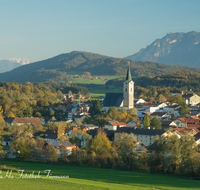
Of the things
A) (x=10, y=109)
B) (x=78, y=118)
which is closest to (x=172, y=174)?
(x=78, y=118)

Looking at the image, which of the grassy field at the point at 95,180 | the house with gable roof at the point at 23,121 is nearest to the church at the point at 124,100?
the house with gable roof at the point at 23,121

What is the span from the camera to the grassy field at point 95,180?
21.5 m

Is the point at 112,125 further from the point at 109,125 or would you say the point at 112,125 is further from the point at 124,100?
the point at 124,100

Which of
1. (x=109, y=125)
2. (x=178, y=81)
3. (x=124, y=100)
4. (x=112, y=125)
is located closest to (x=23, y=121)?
(x=109, y=125)

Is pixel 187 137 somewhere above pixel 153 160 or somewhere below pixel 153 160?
above

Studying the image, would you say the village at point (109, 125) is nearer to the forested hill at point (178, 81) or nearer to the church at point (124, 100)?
the church at point (124, 100)

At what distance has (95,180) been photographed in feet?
84.5

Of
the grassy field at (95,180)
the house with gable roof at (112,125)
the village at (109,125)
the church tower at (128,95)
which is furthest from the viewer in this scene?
the church tower at (128,95)

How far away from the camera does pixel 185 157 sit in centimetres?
3056

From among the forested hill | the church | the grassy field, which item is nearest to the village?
the church

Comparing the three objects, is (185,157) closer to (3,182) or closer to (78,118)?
(3,182)

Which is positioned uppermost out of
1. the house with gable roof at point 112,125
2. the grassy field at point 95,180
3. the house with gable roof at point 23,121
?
the grassy field at point 95,180

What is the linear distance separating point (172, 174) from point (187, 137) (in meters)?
4.21

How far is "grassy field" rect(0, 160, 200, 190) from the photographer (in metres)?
21.5
